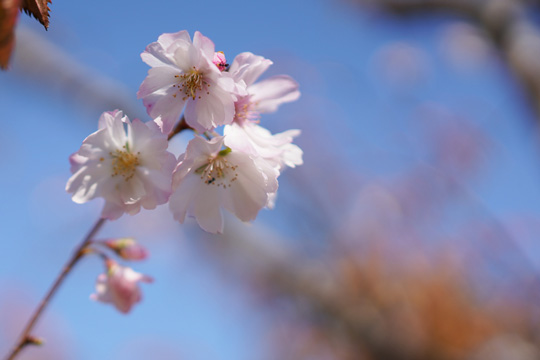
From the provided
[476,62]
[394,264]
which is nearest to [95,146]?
[476,62]

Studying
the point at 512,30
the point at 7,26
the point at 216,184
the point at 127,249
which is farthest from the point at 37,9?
the point at 512,30

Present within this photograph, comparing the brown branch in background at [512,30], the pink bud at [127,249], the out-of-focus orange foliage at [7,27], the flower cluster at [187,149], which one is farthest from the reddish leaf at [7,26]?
the brown branch in background at [512,30]

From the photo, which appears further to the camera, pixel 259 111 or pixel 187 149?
pixel 259 111

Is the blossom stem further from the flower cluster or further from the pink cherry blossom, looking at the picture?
the pink cherry blossom

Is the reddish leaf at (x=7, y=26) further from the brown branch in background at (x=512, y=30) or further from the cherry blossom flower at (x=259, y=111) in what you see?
the brown branch in background at (x=512, y=30)

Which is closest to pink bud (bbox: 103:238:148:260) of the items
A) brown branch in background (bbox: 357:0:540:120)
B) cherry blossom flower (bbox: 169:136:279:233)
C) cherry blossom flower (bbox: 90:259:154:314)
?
cherry blossom flower (bbox: 90:259:154:314)

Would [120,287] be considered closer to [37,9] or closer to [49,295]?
[49,295]
